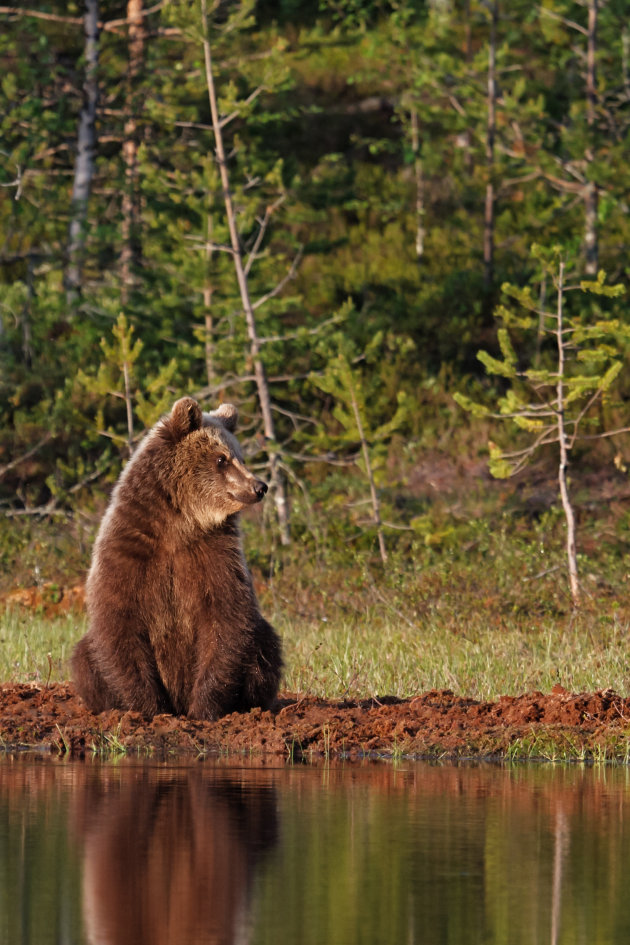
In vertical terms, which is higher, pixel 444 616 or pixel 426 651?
pixel 426 651

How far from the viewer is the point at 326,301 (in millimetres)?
27266

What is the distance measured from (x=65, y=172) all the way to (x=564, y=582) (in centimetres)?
1296

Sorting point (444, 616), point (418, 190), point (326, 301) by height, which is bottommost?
point (444, 616)

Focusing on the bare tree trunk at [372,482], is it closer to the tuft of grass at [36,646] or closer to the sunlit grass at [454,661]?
the tuft of grass at [36,646]

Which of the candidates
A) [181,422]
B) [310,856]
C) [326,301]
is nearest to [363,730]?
[181,422]

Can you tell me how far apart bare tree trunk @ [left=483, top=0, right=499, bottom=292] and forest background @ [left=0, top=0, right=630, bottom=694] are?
5 centimetres

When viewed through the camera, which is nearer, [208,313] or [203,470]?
[203,470]

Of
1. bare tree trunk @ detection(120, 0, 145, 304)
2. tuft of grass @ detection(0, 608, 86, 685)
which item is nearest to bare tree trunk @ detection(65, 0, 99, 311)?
bare tree trunk @ detection(120, 0, 145, 304)

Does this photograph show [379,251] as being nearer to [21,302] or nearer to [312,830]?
[21,302]

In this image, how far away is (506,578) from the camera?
17.3 metres

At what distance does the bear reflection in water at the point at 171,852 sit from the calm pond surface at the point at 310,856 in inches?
0.4

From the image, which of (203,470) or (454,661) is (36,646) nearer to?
(454,661)

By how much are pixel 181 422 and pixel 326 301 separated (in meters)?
17.3

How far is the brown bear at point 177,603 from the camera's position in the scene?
9.65 m
